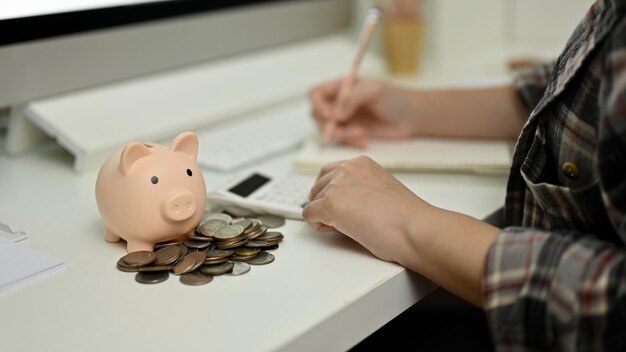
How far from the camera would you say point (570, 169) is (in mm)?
624

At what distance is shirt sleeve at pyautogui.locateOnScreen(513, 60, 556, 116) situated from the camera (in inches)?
35.8

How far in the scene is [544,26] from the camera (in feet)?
4.62

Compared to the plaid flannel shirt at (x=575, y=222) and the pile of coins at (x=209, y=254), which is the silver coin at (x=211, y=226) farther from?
the plaid flannel shirt at (x=575, y=222)

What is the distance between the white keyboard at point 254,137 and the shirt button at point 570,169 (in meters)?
0.40

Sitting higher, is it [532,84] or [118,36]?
[118,36]

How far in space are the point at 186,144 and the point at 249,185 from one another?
0.12 m

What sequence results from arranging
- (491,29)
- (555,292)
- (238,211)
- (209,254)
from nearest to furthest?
(555,292) → (209,254) → (238,211) → (491,29)

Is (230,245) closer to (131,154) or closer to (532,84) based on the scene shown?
(131,154)

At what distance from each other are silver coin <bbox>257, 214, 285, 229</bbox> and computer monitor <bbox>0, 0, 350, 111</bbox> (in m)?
0.39

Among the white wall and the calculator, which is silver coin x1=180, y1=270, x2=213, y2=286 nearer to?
A: the calculator

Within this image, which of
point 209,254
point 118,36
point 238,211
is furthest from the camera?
point 118,36

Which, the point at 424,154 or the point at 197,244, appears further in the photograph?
the point at 424,154

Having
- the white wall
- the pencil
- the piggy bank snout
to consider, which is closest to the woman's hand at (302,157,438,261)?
the piggy bank snout

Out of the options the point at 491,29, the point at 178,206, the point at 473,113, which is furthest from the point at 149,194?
the point at 491,29
